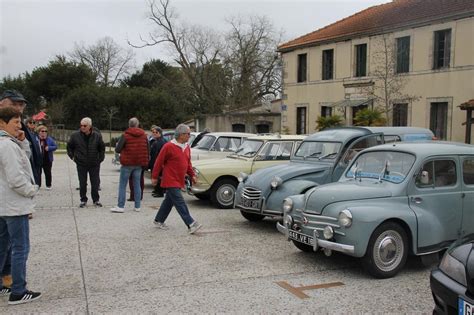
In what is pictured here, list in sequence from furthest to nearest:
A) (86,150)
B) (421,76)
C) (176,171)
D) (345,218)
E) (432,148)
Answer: (421,76), (86,150), (176,171), (432,148), (345,218)

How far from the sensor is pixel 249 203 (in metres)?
8.28

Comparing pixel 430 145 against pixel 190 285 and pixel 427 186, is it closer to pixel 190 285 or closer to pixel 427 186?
pixel 427 186

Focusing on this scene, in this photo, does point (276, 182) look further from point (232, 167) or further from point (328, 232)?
point (232, 167)

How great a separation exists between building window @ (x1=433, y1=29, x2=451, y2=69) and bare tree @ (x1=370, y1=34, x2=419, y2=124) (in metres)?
1.60

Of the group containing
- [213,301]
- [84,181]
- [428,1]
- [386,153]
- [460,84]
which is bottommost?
[213,301]

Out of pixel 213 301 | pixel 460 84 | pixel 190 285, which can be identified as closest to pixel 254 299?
pixel 213 301

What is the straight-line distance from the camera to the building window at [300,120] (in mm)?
28875

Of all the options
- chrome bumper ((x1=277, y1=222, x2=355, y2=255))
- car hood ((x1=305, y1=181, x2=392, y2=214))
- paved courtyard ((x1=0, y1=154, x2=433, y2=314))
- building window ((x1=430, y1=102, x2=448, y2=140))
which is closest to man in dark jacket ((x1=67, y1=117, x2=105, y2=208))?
paved courtyard ((x1=0, y1=154, x2=433, y2=314))

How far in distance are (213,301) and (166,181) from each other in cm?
323

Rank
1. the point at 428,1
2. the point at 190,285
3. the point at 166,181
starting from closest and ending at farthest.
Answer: the point at 190,285
the point at 166,181
the point at 428,1

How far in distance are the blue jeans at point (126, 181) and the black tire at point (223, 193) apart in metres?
1.72

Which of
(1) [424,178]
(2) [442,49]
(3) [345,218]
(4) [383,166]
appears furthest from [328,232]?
(2) [442,49]

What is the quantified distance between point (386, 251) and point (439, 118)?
18263 millimetres

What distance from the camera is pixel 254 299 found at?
16.1 ft
